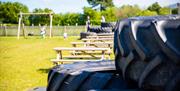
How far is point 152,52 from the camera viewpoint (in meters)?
2.77

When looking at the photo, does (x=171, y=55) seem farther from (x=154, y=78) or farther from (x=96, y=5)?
(x=96, y=5)

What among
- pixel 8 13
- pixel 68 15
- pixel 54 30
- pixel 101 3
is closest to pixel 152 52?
A: pixel 54 30

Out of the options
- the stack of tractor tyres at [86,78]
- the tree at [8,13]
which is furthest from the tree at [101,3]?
the stack of tractor tyres at [86,78]

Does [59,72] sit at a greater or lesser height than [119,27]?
lesser

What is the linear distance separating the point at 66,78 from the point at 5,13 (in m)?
75.8

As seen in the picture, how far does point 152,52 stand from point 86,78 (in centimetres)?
102

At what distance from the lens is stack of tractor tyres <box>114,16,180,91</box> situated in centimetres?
259

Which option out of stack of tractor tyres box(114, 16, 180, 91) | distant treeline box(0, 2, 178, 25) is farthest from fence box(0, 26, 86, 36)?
stack of tractor tyres box(114, 16, 180, 91)

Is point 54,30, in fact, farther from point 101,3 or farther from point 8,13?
point 101,3

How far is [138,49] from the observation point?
294 cm

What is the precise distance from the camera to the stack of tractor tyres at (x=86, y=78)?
11.3 feet

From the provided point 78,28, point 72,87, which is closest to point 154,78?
point 72,87

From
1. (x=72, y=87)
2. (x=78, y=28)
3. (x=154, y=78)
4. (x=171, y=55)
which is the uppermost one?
(x=171, y=55)

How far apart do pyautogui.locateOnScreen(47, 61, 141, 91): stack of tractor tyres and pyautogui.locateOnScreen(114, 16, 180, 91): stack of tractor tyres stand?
0.17m
